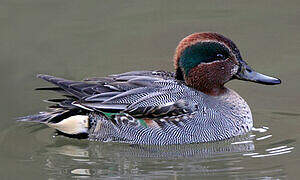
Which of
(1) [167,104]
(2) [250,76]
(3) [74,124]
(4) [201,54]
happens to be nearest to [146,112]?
(1) [167,104]

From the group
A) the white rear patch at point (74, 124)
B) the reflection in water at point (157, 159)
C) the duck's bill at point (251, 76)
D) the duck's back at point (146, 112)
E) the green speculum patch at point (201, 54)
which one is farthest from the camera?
the duck's bill at point (251, 76)

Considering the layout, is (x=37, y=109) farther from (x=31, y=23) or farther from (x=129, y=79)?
(x=31, y=23)

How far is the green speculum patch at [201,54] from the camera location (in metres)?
8.88

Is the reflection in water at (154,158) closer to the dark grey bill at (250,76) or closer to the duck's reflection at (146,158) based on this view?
the duck's reflection at (146,158)

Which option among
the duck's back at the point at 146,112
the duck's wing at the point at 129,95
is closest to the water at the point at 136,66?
the duck's back at the point at 146,112

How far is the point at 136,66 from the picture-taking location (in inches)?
449

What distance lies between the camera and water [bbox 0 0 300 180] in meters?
7.98

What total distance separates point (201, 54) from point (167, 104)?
0.79 metres

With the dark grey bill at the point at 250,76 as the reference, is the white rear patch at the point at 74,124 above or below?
below

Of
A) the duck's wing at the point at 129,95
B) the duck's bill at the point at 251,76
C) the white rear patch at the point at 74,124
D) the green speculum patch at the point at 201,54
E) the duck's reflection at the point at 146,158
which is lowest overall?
the duck's reflection at the point at 146,158

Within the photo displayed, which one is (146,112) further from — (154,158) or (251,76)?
(251,76)

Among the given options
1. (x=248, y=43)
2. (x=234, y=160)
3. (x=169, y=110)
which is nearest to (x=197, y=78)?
(x=169, y=110)

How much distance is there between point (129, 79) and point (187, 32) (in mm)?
3920

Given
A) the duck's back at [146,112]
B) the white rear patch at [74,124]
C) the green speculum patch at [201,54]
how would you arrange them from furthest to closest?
the green speculum patch at [201,54] → the white rear patch at [74,124] → the duck's back at [146,112]
